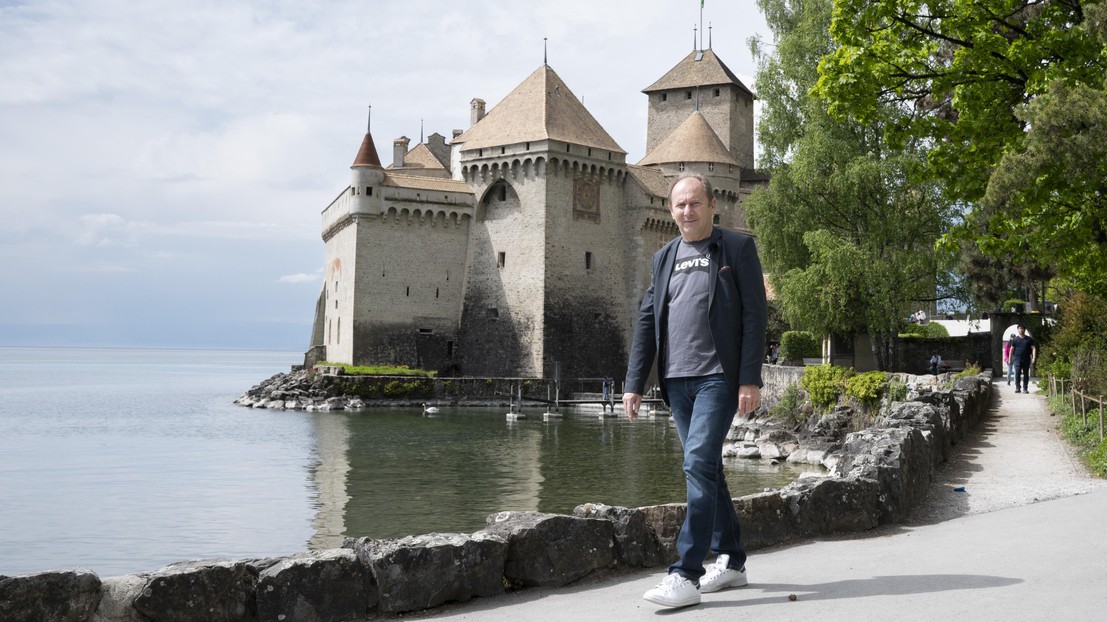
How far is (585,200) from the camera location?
47312 mm

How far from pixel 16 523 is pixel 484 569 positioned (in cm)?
1463

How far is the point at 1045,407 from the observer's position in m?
18.5

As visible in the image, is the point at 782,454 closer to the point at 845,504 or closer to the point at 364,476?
the point at 364,476

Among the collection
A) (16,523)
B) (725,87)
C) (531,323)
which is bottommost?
(16,523)

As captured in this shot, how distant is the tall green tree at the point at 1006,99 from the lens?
37.2 feet

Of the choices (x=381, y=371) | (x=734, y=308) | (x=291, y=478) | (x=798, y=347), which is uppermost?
(x=798, y=347)

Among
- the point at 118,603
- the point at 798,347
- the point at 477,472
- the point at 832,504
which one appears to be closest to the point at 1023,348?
the point at 477,472

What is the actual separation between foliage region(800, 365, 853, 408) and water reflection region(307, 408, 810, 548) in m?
2.77

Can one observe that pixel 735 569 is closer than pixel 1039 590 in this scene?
No

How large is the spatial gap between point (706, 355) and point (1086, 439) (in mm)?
9325

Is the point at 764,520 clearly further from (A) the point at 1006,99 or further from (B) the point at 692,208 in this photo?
(A) the point at 1006,99

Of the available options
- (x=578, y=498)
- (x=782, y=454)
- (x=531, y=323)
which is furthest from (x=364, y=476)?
(x=531, y=323)

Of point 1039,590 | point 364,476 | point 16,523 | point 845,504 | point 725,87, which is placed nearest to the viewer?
point 1039,590

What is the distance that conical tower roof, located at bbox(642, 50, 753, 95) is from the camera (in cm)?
5909
